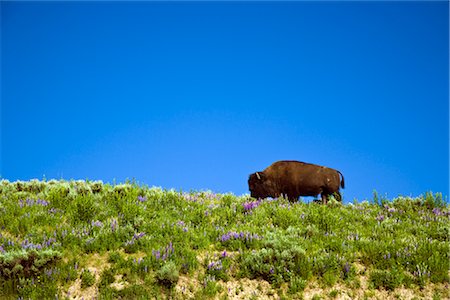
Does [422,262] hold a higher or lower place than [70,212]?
lower

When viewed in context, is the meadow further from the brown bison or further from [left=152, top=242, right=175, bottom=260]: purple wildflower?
the brown bison

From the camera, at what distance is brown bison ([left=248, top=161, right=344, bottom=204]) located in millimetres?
19422

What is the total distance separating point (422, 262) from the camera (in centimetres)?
926

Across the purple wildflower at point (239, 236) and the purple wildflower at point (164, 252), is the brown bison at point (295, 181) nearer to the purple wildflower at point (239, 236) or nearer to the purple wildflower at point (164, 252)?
the purple wildflower at point (239, 236)

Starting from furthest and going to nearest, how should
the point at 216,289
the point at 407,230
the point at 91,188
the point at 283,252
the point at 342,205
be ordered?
1. the point at 342,205
2. the point at 91,188
3. the point at 407,230
4. the point at 283,252
5. the point at 216,289

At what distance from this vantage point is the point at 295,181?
19672mm

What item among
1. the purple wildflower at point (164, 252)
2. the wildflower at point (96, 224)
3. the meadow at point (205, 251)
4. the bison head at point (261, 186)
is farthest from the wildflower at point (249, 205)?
the bison head at point (261, 186)

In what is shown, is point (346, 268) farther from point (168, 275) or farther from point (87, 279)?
point (87, 279)

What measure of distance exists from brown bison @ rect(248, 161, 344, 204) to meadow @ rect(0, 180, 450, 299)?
675 cm

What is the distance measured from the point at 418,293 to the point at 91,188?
33.7ft

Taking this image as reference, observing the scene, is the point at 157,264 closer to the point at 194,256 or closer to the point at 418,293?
the point at 194,256

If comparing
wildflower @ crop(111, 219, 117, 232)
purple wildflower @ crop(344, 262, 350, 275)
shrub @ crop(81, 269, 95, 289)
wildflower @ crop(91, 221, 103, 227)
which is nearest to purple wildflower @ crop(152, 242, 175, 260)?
shrub @ crop(81, 269, 95, 289)

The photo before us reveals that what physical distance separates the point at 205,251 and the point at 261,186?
1083 cm

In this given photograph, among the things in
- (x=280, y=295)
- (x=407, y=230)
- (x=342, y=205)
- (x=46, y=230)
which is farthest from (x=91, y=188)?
(x=407, y=230)
